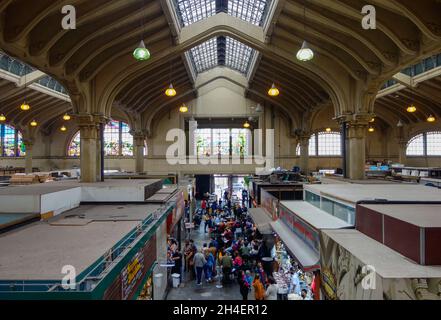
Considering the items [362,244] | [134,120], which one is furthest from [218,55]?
[362,244]

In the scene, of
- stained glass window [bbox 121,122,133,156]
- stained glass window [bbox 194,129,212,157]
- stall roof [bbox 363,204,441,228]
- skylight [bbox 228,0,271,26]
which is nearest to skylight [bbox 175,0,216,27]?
skylight [bbox 228,0,271,26]

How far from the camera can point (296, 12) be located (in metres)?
9.51

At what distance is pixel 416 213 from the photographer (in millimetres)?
4504

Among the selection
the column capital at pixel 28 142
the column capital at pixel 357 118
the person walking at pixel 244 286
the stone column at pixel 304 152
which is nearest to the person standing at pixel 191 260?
the person walking at pixel 244 286

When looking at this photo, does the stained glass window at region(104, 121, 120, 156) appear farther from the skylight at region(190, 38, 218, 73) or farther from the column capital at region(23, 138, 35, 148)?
the skylight at region(190, 38, 218, 73)

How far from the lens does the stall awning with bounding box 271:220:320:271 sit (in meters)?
5.33

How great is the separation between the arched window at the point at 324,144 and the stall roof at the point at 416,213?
19.7m

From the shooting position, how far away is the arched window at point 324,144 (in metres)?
24.6

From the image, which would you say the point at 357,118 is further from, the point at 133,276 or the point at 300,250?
the point at 133,276

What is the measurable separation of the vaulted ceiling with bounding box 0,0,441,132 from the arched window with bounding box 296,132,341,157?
8777mm

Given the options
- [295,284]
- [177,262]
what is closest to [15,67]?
[177,262]

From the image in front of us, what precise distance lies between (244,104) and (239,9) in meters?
10.0

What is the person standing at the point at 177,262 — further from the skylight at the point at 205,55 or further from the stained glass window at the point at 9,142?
the stained glass window at the point at 9,142
